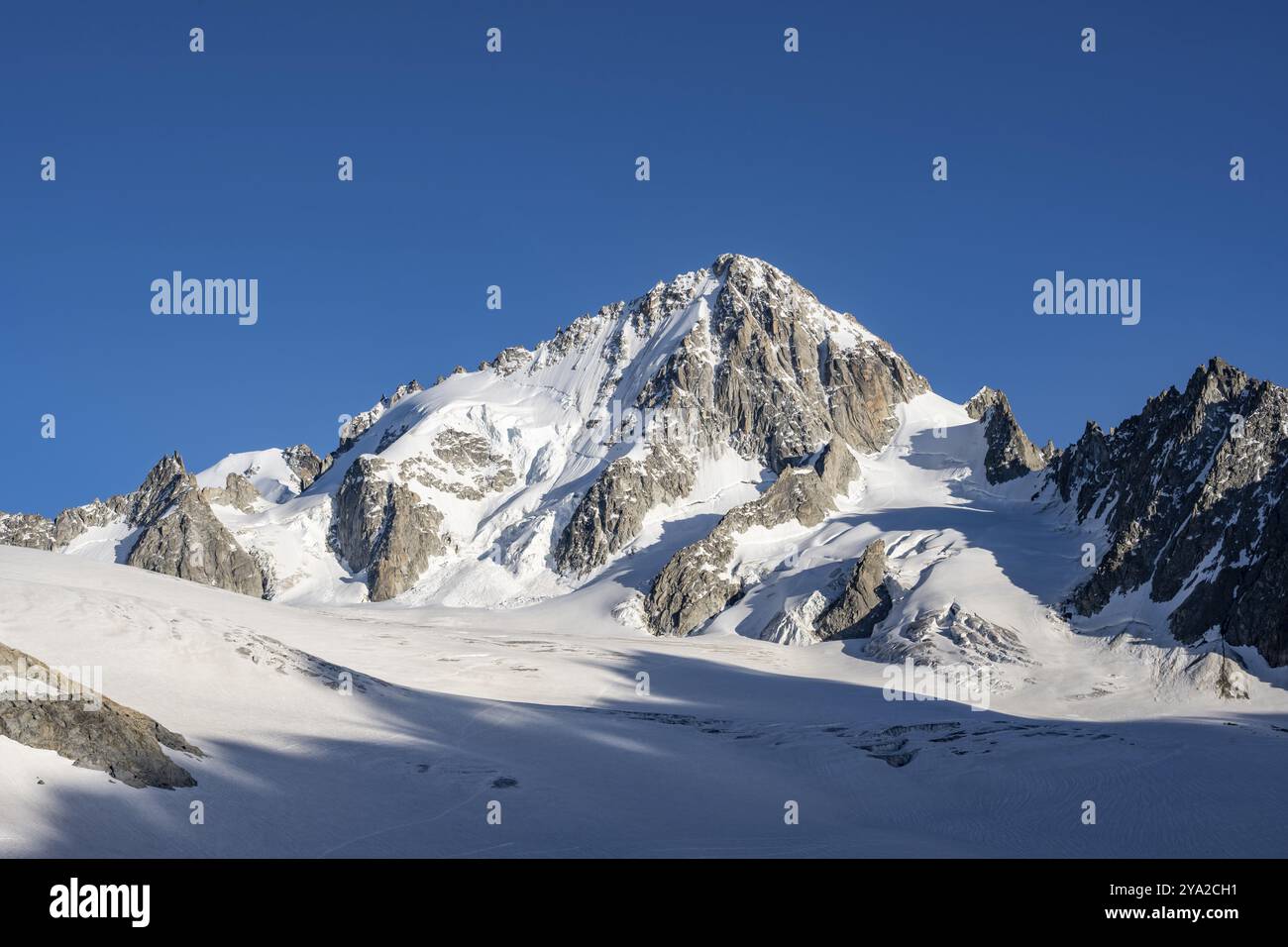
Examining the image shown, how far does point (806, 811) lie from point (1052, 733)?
26.6 metres

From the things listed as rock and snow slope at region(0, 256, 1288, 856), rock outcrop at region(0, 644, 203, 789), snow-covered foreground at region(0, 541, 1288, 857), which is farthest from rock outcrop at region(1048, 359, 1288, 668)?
rock outcrop at region(0, 644, 203, 789)

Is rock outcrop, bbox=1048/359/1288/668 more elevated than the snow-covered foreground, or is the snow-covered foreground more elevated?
rock outcrop, bbox=1048/359/1288/668

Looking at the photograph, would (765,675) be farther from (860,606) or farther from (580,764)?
→ (580,764)

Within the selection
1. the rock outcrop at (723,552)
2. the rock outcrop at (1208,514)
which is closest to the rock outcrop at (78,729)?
the rock outcrop at (1208,514)

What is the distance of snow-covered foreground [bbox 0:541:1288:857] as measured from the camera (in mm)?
40188

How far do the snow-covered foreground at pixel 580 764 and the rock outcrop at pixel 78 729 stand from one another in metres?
0.74

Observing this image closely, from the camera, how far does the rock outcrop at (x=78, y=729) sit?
36.7m

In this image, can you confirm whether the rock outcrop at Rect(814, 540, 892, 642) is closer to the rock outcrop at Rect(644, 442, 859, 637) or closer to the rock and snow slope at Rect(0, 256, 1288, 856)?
the rock and snow slope at Rect(0, 256, 1288, 856)

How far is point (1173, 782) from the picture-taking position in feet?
196

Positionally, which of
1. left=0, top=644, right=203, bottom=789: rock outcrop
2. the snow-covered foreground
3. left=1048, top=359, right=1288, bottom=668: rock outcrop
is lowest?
the snow-covered foreground

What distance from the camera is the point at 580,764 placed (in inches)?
2311

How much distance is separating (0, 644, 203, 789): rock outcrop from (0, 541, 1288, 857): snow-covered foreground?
74 centimetres
